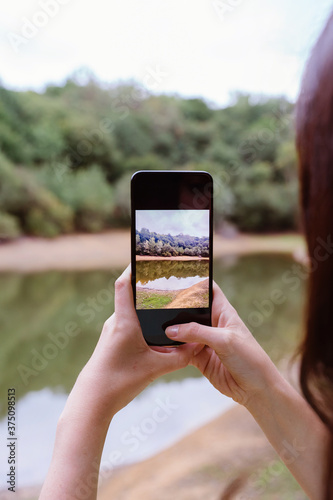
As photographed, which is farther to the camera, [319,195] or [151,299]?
[151,299]

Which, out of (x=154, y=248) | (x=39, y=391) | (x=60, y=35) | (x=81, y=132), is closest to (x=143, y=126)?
(x=81, y=132)

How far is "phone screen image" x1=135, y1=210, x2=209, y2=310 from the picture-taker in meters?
0.49

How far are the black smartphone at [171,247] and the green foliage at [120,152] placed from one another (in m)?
5.12

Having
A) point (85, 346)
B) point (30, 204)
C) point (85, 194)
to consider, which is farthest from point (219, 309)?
point (85, 194)

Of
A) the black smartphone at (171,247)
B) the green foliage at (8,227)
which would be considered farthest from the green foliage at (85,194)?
the black smartphone at (171,247)

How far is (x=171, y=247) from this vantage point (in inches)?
19.5

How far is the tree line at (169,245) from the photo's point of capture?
49cm

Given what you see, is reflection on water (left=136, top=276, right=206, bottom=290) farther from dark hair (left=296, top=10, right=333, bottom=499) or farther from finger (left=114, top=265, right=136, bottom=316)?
dark hair (left=296, top=10, right=333, bottom=499)

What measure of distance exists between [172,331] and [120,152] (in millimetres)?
5951

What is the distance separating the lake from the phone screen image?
12 mm

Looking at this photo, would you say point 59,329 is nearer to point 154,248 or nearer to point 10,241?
point 10,241

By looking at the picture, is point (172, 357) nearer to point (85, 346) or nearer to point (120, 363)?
point (120, 363)

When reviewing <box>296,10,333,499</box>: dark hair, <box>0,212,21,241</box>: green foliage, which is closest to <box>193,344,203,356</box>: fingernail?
<box>296,10,333,499</box>: dark hair

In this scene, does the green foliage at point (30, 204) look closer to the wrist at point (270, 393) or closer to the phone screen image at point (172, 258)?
the phone screen image at point (172, 258)
